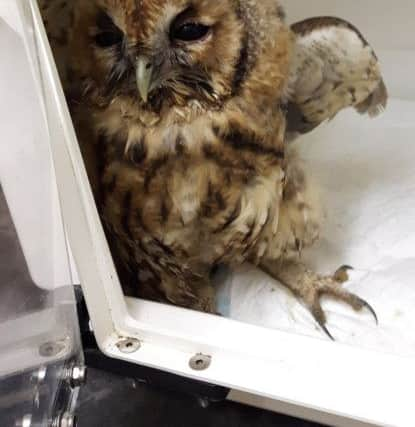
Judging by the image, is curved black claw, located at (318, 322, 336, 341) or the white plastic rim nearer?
the white plastic rim

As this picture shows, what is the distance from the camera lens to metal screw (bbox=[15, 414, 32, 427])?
0.63 metres

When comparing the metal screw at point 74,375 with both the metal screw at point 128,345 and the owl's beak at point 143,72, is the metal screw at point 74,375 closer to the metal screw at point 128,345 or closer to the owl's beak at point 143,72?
the metal screw at point 128,345

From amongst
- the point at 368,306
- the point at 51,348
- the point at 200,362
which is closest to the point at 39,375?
the point at 51,348

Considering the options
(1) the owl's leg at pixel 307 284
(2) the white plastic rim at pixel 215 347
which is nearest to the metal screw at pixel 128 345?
(2) the white plastic rim at pixel 215 347

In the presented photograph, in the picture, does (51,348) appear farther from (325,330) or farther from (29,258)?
(325,330)

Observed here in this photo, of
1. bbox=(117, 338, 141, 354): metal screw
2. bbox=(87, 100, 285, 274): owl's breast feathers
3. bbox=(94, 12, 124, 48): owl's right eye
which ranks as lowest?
bbox=(117, 338, 141, 354): metal screw

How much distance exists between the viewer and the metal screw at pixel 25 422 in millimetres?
630

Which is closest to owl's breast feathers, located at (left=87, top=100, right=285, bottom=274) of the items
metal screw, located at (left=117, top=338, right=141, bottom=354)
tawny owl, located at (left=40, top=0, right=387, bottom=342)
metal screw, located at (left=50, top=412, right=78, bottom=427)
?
tawny owl, located at (left=40, top=0, right=387, bottom=342)

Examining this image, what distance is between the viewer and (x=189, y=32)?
0.69 metres

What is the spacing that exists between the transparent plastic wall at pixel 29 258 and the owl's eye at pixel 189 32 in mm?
148

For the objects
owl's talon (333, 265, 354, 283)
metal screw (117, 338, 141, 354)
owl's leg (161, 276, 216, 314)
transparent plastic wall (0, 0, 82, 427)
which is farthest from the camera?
owl's talon (333, 265, 354, 283)

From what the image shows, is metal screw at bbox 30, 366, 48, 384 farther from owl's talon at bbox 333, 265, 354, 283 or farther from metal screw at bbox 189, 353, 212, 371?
owl's talon at bbox 333, 265, 354, 283

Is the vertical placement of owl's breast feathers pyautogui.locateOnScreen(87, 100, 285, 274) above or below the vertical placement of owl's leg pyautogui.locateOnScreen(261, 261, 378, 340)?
A: above

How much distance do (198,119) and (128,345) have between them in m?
0.27
